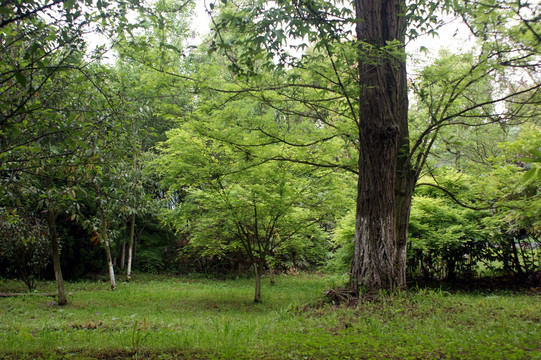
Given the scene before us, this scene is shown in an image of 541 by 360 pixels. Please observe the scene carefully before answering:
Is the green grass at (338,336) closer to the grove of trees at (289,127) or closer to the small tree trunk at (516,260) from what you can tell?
the grove of trees at (289,127)

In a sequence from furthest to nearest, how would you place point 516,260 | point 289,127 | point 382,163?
point 516,260 < point 289,127 < point 382,163

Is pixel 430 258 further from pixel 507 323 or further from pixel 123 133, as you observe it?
pixel 123 133

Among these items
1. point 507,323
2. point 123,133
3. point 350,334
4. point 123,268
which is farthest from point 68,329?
point 123,268

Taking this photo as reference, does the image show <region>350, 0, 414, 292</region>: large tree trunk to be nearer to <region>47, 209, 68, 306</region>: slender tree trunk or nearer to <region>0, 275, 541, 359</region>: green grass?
<region>0, 275, 541, 359</region>: green grass

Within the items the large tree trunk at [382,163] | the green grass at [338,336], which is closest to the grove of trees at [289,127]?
the large tree trunk at [382,163]

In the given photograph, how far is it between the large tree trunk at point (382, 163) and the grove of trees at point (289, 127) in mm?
22

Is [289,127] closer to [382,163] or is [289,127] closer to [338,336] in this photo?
[382,163]

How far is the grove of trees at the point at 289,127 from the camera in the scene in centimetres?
332

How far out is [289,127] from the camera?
6.58 metres

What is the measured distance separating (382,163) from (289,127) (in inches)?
76.5

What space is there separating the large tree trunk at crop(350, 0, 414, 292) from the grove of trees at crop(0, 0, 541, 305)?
0.07 ft

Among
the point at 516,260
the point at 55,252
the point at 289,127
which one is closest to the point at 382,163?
the point at 289,127

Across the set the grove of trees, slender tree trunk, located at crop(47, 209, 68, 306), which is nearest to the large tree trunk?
the grove of trees

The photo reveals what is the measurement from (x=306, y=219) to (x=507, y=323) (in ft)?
17.2
